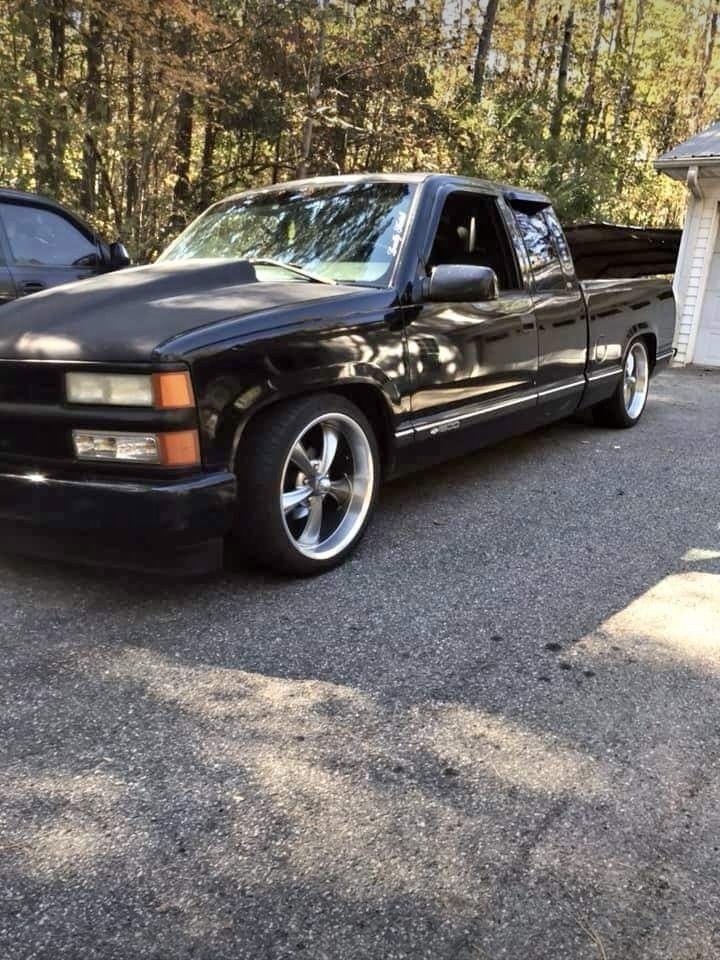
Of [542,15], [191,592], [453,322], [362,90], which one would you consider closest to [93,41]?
[362,90]

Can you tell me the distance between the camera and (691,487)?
5145mm

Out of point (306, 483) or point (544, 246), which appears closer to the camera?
point (306, 483)

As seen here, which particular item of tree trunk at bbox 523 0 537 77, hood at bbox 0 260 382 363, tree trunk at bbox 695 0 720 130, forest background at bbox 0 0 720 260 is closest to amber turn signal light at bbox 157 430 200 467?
hood at bbox 0 260 382 363

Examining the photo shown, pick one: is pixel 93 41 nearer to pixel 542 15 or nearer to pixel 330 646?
pixel 330 646

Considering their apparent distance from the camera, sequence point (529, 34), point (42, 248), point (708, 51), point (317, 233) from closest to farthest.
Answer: point (317, 233) → point (42, 248) → point (529, 34) → point (708, 51)

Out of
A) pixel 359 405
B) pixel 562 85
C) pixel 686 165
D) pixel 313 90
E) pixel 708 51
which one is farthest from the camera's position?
pixel 708 51

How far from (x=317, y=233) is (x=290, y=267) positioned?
0.33 m

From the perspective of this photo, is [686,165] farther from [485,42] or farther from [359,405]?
[485,42]

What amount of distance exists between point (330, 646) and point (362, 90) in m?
14.0

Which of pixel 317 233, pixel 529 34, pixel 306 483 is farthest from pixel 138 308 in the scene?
pixel 529 34

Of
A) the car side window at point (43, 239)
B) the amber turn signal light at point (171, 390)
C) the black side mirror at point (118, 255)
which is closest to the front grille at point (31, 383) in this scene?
the amber turn signal light at point (171, 390)

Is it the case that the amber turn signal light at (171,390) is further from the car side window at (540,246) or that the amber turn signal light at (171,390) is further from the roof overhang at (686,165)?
the roof overhang at (686,165)

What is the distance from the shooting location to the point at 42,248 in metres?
6.25

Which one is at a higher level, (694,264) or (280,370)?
(280,370)
